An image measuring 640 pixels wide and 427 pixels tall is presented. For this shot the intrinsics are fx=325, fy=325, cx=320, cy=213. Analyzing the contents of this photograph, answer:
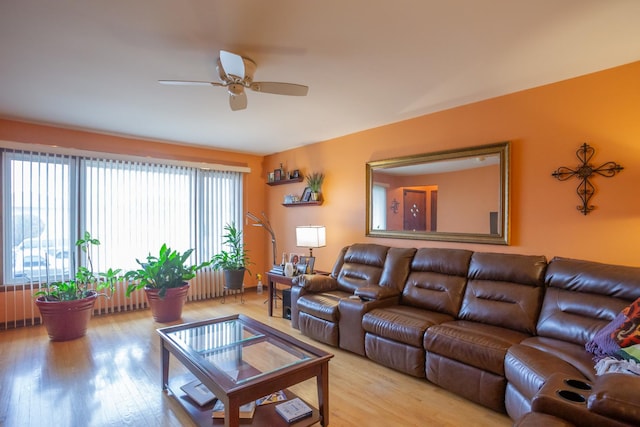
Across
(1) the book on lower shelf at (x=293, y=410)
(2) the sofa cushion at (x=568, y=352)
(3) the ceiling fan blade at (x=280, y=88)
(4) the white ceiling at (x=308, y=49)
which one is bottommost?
(1) the book on lower shelf at (x=293, y=410)

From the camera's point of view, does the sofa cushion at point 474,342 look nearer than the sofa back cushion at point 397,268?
Yes

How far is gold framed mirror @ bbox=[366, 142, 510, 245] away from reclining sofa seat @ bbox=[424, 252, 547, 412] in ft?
1.27

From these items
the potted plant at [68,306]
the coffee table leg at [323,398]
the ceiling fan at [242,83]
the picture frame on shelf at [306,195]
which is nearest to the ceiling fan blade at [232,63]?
the ceiling fan at [242,83]

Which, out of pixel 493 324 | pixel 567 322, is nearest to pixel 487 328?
pixel 493 324

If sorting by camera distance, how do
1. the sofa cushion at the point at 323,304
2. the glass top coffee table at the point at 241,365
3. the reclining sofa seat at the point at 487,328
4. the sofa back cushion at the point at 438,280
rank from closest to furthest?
the glass top coffee table at the point at 241,365, the reclining sofa seat at the point at 487,328, the sofa back cushion at the point at 438,280, the sofa cushion at the point at 323,304

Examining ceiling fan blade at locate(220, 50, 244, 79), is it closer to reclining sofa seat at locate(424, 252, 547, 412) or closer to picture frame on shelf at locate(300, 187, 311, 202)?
reclining sofa seat at locate(424, 252, 547, 412)

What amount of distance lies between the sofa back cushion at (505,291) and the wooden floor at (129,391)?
2.28 feet

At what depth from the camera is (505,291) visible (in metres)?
2.71

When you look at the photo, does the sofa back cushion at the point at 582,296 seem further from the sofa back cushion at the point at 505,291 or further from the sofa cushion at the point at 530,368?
the sofa cushion at the point at 530,368

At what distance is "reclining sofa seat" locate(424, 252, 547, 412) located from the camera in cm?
222

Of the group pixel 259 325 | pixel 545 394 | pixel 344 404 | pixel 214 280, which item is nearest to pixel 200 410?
pixel 259 325

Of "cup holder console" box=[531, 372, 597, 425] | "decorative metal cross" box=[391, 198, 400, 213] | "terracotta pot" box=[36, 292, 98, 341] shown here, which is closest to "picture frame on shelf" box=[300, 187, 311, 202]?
"decorative metal cross" box=[391, 198, 400, 213]

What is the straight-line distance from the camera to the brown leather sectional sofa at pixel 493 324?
141cm

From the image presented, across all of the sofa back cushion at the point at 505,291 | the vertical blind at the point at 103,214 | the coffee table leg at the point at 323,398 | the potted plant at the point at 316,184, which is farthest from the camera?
the potted plant at the point at 316,184
